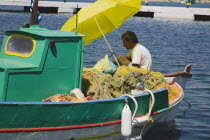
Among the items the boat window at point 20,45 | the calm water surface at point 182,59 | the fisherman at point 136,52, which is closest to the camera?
the boat window at point 20,45

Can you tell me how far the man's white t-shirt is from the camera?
1020 cm

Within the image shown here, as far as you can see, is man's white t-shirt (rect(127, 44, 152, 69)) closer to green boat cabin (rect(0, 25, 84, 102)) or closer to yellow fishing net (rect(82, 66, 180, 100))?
yellow fishing net (rect(82, 66, 180, 100))

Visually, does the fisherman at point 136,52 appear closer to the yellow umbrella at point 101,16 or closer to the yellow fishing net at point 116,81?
the yellow fishing net at point 116,81

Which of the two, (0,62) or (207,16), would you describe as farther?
(207,16)

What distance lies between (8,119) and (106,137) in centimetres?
196

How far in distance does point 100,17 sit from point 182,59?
15699mm

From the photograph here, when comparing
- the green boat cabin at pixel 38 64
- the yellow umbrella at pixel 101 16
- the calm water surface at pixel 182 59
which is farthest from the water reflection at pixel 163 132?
the green boat cabin at pixel 38 64

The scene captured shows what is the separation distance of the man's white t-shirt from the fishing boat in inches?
58.4

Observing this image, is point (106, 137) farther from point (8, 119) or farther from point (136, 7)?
point (136, 7)

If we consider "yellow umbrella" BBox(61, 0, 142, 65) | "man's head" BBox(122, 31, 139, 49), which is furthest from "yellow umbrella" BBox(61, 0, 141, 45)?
"man's head" BBox(122, 31, 139, 49)

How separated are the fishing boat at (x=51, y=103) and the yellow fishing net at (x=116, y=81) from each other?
1.50 ft

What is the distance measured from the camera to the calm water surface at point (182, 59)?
11609 millimetres

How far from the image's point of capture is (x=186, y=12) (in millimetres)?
59438

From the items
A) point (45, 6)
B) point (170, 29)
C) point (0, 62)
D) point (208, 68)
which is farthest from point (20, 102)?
point (45, 6)
